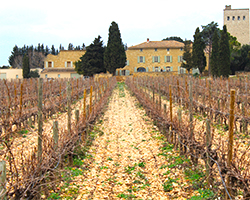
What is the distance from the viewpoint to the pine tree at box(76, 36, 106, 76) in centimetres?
3671

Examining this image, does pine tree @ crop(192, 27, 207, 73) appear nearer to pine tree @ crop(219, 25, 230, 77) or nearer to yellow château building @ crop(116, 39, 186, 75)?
pine tree @ crop(219, 25, 230, 77)

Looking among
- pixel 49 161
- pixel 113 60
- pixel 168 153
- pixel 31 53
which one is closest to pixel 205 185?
pixel 168 153

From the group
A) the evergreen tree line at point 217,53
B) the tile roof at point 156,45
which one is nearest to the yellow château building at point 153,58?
the tile roof at point 156,45

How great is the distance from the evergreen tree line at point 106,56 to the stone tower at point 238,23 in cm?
2666

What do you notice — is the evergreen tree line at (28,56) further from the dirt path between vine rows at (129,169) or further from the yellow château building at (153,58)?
the dirt path between vine rows at (129,169)

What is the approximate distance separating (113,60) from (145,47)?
35.0 ft

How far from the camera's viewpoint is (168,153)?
6.27 meters

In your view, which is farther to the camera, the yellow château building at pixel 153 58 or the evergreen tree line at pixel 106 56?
the yellow château building at pixel 153 58

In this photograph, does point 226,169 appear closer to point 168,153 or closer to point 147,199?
point 147,199

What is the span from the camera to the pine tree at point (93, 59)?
120 ft

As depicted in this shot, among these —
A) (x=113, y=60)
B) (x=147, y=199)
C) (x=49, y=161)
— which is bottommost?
(x=147, y=199)

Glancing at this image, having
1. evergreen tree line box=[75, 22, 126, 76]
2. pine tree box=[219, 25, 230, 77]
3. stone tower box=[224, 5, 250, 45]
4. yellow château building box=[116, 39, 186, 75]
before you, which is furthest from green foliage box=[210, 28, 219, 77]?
stone tower box=[224, 5, 250, 45]

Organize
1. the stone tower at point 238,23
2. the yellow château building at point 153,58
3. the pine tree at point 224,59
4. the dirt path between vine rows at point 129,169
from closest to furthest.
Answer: the dirt path between vine rows at point 129,169 < the pine tree at point 224,59 < the yellow château building at point 153,58 < the stone tower at point 238,23

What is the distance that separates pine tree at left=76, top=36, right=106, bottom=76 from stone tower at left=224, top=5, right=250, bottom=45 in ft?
92.5
